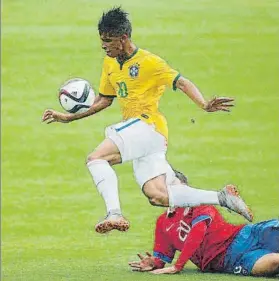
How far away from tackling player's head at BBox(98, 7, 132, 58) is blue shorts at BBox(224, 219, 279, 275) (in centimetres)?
142

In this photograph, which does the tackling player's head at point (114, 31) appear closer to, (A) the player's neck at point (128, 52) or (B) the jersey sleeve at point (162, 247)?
(A) the player's neck at point (128, 52)

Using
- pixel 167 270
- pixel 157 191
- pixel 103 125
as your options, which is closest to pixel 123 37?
pixel 157 191

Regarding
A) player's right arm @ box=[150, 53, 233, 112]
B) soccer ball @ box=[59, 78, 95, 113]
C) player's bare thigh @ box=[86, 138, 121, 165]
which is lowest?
player's bare thigh @ box=[86, 138, 121, 165]

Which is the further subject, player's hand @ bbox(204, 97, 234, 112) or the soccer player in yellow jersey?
the soccer player in yellow jersey

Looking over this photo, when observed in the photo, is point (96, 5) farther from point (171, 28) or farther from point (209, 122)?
point (209, 122)

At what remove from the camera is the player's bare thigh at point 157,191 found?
9008mm

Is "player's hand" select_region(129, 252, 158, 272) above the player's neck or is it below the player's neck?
below

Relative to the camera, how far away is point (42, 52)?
16422mm

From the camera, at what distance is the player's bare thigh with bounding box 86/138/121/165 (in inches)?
358

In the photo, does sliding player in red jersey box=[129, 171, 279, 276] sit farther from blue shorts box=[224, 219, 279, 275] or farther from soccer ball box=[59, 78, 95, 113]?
A: soccer ball box=[59, 78, 95, 113]

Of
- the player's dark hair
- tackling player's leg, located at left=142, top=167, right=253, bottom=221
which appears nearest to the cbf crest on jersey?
the player's dark hair

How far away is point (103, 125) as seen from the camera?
48.3ft

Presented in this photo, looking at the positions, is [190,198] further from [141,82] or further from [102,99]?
[102,99]

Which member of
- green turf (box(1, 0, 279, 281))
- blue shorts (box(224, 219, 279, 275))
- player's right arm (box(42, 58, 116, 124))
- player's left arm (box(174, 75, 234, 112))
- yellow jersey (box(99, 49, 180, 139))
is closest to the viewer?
player's left arm (box(174, 75, 234, 112))
